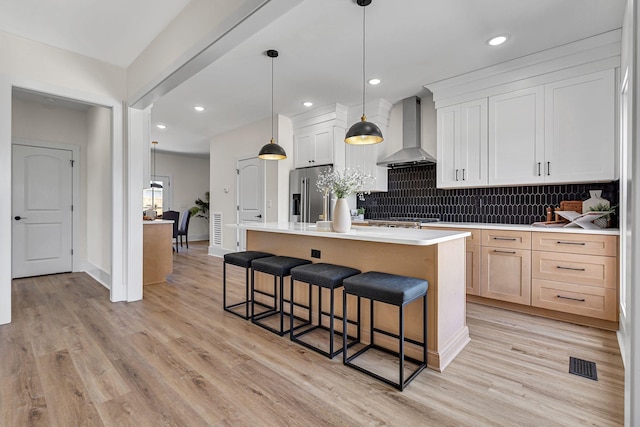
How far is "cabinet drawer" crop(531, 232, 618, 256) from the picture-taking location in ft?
8.72

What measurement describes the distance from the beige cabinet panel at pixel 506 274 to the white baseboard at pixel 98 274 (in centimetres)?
462

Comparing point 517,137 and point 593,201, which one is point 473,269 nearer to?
point 593,201

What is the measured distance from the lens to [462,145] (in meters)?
3.82

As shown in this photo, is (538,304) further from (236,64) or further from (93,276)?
(93,276)

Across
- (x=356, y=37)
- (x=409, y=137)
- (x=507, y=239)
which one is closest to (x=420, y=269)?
(x=507, y=239)

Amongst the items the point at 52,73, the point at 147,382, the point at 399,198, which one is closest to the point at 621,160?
the point at 399,198

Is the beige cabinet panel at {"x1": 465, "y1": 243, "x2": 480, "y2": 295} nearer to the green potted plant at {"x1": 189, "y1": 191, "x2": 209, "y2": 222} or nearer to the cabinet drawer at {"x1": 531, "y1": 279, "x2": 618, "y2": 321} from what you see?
the cabinet drawer at {"x1": 531, "y1": 279, "x2": 618, "y2": 321}

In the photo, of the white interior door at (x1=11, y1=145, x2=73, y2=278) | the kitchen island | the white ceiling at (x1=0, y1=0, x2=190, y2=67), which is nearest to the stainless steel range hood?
the white ceiling at (x1=0, y1=0, x2=190, y2=67)

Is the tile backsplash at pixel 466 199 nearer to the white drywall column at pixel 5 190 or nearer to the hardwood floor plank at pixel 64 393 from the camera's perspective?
the hardwood floor plank at pixel 64 393

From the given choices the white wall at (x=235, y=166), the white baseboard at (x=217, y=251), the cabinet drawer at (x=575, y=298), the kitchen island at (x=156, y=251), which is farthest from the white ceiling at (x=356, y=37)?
the white baseboard at (x=217, y=251)

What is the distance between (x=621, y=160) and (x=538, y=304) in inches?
58.9

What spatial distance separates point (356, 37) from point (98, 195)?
14.3 feet

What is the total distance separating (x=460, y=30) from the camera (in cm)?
278

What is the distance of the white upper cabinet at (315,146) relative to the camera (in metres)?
4.90
